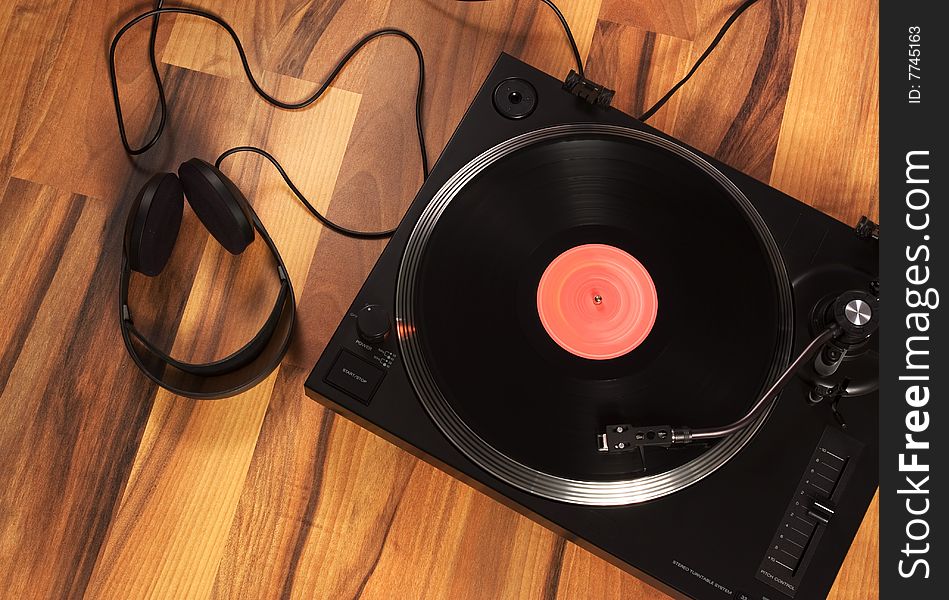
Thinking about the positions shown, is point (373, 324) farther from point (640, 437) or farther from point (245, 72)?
point (245, 72)

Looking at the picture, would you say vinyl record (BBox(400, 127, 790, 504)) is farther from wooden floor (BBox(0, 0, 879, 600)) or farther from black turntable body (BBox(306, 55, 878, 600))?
wooden floor (BBox(0, 0, 879, 600))

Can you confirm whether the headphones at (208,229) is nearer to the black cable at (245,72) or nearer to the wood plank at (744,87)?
the black cable at (245,72)

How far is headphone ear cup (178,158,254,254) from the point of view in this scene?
95cm

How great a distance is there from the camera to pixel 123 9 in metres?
1.17

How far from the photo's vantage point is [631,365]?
88 cm

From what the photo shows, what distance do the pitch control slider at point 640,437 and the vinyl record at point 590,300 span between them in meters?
0.02

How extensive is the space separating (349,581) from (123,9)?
0.88 m

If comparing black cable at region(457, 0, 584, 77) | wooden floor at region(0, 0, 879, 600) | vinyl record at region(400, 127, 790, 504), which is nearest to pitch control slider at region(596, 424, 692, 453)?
vinyl record at region(400, 127, 790, 504)

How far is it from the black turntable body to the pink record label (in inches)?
0.4

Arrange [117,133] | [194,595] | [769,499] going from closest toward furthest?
1. [769,499]
2. [194,595]
3. [117,133]

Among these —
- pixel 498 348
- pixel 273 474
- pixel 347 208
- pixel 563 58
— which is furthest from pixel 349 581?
pixel 563 58

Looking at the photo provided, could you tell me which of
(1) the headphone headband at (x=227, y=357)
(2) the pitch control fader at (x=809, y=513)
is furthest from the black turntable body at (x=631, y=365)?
(1) the headphone headband at (x=227, y=357)

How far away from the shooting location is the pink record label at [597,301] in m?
0.89
